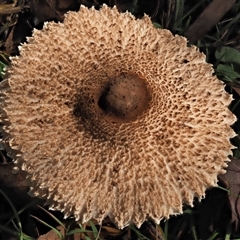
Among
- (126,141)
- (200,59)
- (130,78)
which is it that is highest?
(200,59)

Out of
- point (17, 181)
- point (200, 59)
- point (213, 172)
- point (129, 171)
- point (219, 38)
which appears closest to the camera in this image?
point (129, 171)

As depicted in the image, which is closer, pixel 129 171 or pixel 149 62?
pixel 129 171

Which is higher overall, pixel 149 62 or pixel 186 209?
pixel 149 62

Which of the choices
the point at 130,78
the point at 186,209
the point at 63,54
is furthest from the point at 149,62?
the point at 186,209

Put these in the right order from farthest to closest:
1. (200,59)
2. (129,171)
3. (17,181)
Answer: (17,181) → (200,59) → (129,171)

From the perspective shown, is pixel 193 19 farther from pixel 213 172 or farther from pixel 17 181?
pixel 17 181

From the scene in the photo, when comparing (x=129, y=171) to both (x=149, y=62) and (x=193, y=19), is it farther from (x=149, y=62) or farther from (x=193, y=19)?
(x=193, y=19)

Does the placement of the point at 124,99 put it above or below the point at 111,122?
above
